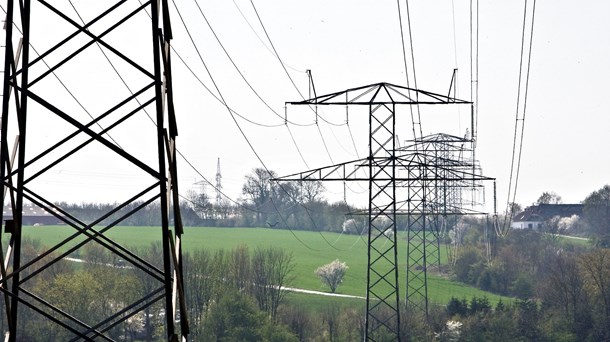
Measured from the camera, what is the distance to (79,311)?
54.6 metres

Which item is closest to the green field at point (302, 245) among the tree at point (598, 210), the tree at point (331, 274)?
the tree at point (331, 274)

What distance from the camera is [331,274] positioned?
69.4m

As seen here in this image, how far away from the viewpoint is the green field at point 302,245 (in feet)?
220

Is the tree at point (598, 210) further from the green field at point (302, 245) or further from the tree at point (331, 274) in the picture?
the tree at point (331, 274)

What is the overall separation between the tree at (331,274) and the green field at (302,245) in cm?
34

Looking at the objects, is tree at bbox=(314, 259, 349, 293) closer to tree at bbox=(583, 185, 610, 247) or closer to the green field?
the green field

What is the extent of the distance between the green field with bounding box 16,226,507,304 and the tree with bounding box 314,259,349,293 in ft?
1.11

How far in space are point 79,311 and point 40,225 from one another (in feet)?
123

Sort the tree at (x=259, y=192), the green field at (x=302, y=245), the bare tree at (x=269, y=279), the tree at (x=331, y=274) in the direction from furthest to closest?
the tree at (x=259, y=192)
the tree at (x=331, y=274)
the green field at (x=302, y=245)
the bare tree at (x=269, y=279)

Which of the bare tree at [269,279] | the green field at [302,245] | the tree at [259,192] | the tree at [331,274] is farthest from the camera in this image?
the tree at [259,192]

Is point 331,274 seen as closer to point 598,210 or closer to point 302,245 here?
point 302,245

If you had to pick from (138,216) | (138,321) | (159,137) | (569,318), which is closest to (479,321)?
(569,318)

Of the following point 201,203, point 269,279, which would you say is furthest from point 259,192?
point 269,279

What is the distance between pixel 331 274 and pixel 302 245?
12509 millimetres
